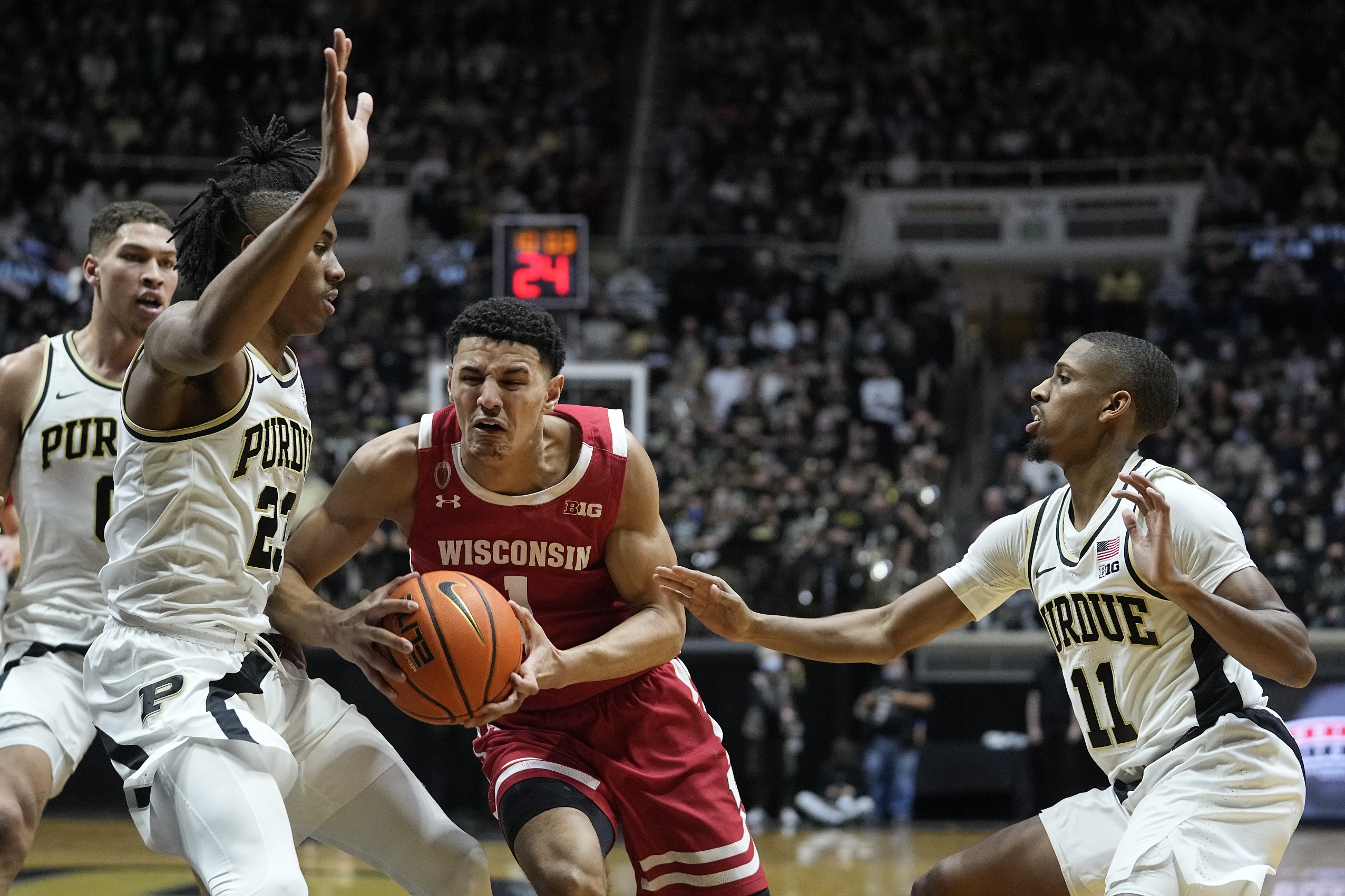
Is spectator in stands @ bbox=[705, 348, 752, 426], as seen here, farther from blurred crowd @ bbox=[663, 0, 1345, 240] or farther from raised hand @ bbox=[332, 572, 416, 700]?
raised hand @ bbox=[332, 572, 416, 700]

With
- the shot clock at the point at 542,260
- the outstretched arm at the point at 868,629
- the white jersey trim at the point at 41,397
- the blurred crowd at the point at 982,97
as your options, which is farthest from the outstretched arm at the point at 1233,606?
the blurred crowd at the point at 982,97

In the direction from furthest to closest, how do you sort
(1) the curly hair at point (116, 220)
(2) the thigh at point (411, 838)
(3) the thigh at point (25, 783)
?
(1) the curly hair at point (116, 220) → (3) the thigh at point (25, 783) → (2) the thigh at point (411, 838)

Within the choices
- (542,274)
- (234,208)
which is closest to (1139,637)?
(234,208)

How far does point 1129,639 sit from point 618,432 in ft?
4.96

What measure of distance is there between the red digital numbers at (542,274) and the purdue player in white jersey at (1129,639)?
23.8 ft

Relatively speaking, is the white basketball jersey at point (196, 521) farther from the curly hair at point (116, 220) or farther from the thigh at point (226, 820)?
the curly hair at point (116, 220)

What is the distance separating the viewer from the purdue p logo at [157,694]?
10.8 ft

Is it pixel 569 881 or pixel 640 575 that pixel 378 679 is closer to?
pixel 569 881

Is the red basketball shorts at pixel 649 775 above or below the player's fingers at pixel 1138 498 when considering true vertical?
below

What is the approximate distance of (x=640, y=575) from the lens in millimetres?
4176

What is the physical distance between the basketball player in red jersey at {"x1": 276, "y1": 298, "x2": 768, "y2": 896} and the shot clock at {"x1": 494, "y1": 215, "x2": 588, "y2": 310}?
23.8 ft

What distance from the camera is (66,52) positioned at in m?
21.5

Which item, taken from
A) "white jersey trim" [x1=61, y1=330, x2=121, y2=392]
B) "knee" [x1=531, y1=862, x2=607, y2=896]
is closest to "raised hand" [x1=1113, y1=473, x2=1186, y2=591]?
"knee" [x1=531, y1=862, x2=607, y2=896]

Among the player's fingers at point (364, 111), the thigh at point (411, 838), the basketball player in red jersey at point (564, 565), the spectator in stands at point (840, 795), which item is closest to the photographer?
the player's fingers at point (364, 111)
